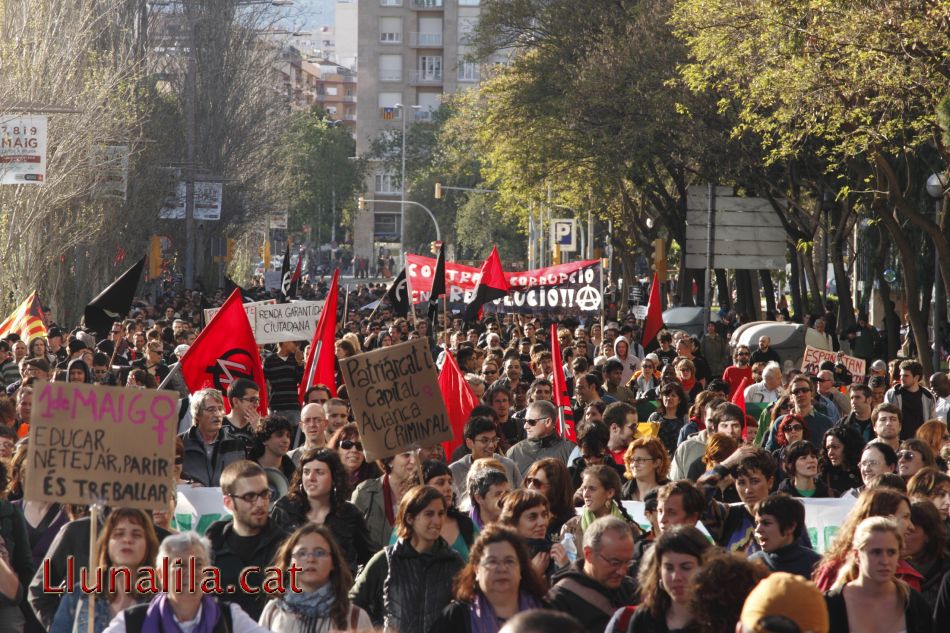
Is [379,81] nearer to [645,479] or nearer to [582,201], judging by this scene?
[582,201]

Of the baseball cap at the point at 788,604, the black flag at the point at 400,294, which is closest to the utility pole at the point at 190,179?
the black flag at the point at 400,294

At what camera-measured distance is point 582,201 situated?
155 ft

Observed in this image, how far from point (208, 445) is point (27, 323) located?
11.0m

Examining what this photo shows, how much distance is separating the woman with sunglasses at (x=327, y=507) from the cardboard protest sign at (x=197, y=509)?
0.75m

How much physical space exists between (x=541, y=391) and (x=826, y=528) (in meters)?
4.60

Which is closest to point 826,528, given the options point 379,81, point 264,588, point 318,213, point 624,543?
point 624,543

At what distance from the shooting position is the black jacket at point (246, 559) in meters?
7.08

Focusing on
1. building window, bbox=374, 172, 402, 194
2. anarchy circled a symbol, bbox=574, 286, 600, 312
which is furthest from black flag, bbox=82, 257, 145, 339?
building window, bbox=374, 172, 402, 194

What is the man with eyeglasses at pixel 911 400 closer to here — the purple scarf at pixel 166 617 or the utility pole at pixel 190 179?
the purple scarf at pixel 166 617

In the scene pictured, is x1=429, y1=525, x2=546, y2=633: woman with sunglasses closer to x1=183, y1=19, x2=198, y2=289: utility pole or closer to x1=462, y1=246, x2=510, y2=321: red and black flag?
x1=462, y1=246, x2=510, y2=321: red and black flag

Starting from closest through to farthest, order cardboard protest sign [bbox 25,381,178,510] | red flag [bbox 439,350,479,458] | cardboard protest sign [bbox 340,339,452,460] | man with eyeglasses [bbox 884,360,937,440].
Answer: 1. cardboard protest sign [bbox 25,381,178,510]
2. cardboard protest sign [bbox 340,339,452,460]
3. red flag [bbox 439,350,479,458]
4. man with eyeglasses [bbox 884,360,937,440]

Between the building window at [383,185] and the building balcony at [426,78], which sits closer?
the building balcony at [426,78]

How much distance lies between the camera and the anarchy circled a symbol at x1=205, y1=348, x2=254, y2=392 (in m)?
12.8

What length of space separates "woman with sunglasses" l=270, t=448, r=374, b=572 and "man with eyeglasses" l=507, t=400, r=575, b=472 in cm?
269
